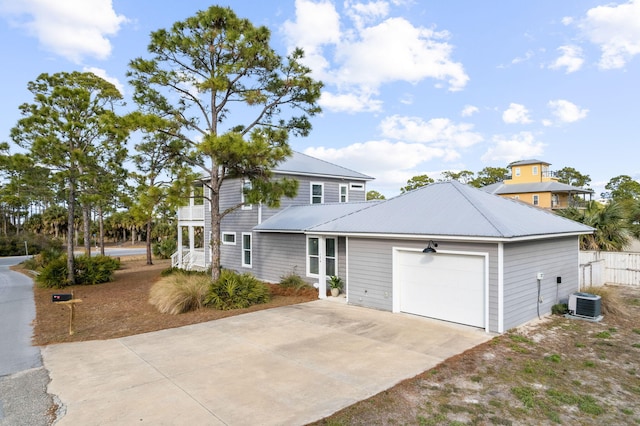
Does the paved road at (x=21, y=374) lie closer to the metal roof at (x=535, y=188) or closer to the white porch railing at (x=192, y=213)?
the white porch railing at (x=192, y=213)

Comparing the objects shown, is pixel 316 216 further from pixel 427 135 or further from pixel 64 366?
pixel 427 135

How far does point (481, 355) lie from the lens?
22.8 feet

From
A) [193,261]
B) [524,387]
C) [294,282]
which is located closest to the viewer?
[524,387]

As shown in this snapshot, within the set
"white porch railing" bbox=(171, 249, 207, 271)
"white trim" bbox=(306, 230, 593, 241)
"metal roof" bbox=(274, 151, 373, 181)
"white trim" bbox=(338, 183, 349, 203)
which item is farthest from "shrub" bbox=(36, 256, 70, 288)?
"white trim" bbox=(338, 183, 349, 203)

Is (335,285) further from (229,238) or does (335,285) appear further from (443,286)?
(229,238)

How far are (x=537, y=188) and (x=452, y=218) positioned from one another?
3871cm

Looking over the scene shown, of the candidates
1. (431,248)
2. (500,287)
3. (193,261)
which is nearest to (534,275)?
(500,287)

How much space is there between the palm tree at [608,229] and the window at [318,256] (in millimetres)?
11691

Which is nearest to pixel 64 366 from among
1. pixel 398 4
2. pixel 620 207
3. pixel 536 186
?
pixel 398 4

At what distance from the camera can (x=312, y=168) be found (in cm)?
1845

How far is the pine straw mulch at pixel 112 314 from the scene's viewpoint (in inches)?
352

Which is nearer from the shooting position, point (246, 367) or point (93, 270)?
point (246, 367)

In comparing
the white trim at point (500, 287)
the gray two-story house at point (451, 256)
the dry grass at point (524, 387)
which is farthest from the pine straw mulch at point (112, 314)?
the dry grass at point (524, 387)

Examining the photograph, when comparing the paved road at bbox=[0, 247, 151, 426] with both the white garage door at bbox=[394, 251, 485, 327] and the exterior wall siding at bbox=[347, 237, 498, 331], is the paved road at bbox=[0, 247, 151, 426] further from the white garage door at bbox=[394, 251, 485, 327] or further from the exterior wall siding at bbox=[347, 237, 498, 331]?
the white garage door at bbox=[394, 251, 485, 327]
